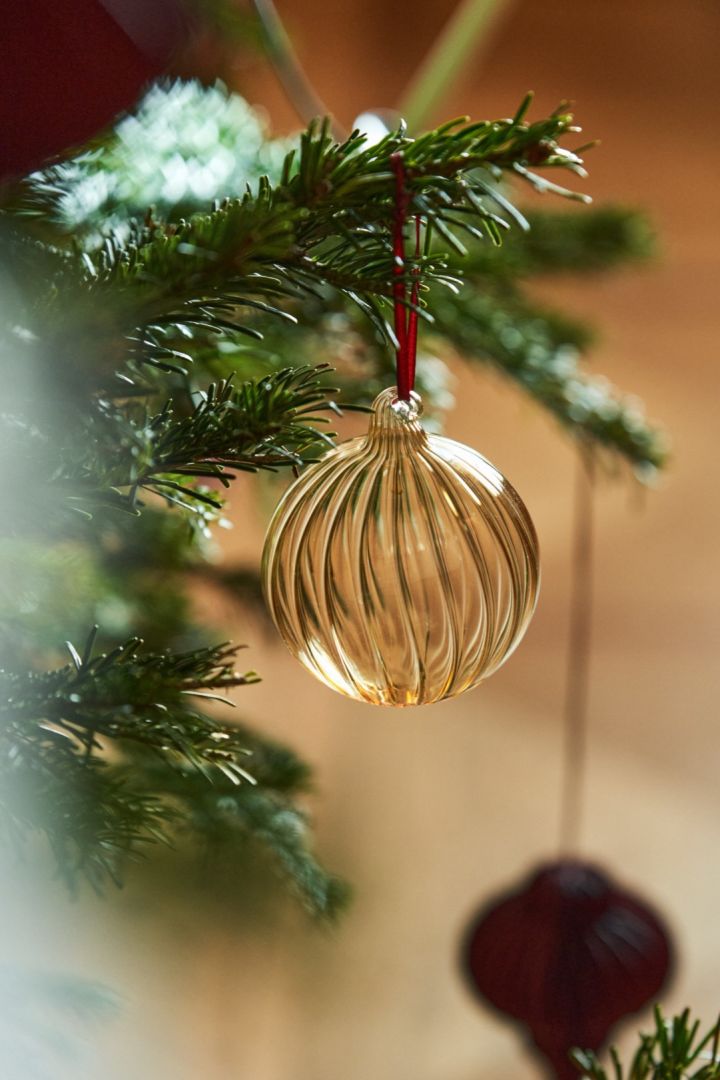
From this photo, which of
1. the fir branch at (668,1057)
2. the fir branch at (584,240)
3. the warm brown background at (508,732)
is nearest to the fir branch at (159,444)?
the fir branch at (668,1057)

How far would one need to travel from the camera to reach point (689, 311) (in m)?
1.38

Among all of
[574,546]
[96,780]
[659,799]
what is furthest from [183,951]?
[96,780]

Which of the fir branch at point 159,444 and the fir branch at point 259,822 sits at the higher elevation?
the fir branch at point 159,444

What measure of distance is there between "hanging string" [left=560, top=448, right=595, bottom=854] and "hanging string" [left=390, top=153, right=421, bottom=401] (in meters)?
0.76

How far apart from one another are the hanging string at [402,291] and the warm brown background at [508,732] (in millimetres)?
419

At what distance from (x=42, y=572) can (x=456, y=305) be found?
6.2 inches

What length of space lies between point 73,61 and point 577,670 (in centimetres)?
101

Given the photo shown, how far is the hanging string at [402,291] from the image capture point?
17cm

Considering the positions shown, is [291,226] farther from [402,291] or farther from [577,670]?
[577,670]

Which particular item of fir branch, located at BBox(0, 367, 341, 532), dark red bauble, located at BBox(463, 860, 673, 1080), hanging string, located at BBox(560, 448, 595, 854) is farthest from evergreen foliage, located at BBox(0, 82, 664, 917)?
hanging string, located at BBox(560, 448, 595, 854)

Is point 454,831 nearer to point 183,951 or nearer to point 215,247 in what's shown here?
point 183,951

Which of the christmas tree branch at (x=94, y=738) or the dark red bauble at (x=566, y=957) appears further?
the dark red bauble at (x=566, y=957)

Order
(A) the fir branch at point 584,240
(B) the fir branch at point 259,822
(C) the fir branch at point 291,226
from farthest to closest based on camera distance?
(A) the fir branch at point 584,240, (B) the fir branch at point 259,822, (C) the fir branch at point 291,226

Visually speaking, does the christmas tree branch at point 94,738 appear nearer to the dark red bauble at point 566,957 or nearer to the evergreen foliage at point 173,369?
the evergreen foliage at point 173,369
